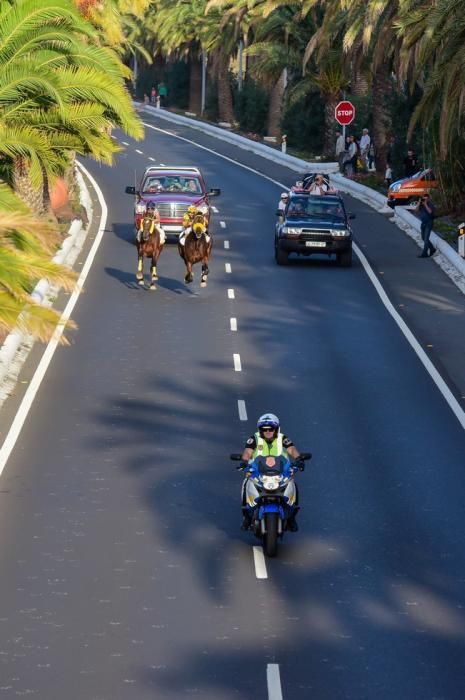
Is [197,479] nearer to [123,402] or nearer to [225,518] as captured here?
[225,518]

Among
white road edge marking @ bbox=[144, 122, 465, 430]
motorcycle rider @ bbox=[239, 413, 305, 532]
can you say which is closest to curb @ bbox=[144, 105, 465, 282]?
white road edge marking @ bbox=[144, 122, 465, 430]

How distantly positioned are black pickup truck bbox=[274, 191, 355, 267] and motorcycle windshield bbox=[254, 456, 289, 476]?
23.2m

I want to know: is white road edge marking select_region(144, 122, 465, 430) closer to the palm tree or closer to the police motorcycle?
the palm tree

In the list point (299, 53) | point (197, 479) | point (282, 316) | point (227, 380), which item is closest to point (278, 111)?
point (299, 53)

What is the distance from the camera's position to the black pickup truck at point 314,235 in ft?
138

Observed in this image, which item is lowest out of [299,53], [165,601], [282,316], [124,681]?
[124,681]

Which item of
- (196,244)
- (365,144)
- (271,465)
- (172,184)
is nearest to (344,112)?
(365,144)

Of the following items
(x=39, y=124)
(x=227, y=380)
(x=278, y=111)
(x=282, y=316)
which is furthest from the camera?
(x=278, y=111)

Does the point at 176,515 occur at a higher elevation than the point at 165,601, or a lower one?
higher

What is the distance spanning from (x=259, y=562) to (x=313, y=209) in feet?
85.1

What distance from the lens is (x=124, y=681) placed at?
1482cm

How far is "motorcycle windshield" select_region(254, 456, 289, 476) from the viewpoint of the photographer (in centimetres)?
1894

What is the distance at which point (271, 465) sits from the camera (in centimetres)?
1900

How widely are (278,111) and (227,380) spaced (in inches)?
2390
